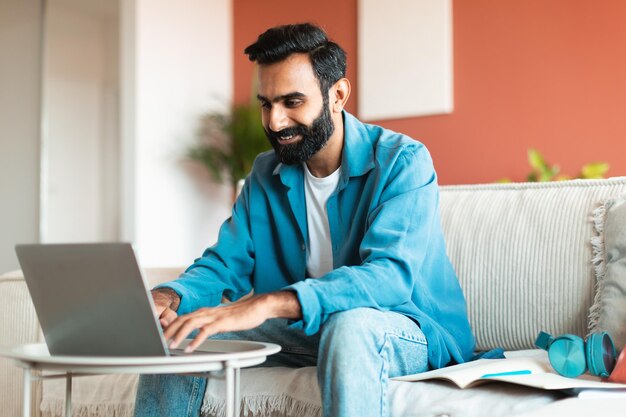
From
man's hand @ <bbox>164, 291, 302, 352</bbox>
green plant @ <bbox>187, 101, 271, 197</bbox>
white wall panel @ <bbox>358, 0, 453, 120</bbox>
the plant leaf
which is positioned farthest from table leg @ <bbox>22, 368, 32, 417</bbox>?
green plant @ <bbox>187, 101, 271, 197</bbox>

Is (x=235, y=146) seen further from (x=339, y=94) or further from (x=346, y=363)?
(x=346, y=363)

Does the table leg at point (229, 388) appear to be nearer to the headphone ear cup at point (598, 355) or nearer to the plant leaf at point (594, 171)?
the headphone ear cup at point (598, 355)

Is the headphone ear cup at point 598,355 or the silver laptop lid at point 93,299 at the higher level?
the silver laptop lid at point 93,299

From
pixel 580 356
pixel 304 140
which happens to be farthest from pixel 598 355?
pixel 304 140

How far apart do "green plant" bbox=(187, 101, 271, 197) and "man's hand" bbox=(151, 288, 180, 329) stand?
3445mm

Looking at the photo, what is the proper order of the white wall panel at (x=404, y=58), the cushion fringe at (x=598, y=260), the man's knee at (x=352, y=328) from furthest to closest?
the white wall panel at (x=404, y=58), the cushion fringe at (x=598, y=260), the man's knee at (x=352, y=328)

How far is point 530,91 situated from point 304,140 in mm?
2705

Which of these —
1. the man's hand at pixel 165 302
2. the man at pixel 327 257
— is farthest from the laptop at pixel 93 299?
the man's hand at pixel 165 302

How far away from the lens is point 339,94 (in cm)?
206

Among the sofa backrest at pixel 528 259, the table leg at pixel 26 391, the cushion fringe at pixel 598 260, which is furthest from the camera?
the sofa backrest at pixel 528 259

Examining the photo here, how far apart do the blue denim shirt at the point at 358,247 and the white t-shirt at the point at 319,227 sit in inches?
0.7

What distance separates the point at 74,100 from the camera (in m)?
5.62

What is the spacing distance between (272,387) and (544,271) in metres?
0.77

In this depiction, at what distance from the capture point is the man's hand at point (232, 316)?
4.35 feet
